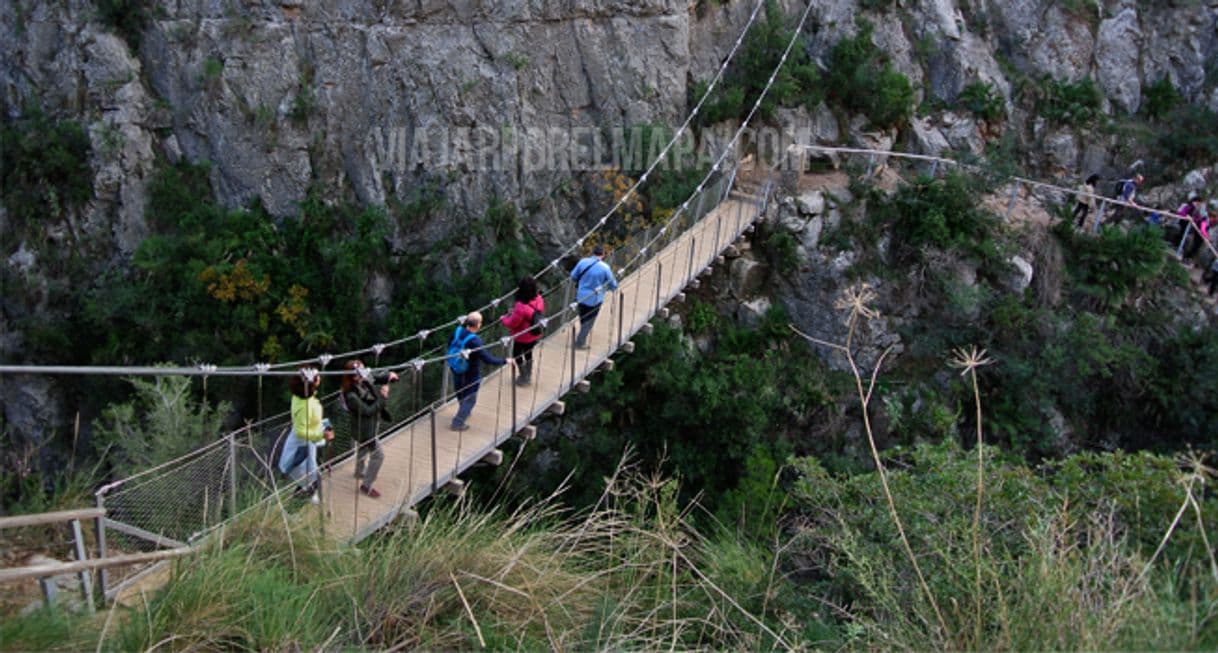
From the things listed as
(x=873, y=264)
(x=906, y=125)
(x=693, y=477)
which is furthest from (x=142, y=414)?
(x=906, y=125)

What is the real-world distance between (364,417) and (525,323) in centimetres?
159

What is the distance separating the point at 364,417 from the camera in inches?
209

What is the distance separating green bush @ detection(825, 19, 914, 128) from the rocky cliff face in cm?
217

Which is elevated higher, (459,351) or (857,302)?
(857,302)

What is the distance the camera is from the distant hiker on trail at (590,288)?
23.7 feet

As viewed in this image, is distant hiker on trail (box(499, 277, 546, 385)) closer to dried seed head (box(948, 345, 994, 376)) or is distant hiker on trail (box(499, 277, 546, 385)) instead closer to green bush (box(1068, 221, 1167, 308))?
dried seed head (box(948, 345, 994, 376))

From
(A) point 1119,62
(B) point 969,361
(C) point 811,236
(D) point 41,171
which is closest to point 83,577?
(B) point 969,361

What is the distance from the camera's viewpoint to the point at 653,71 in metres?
12.1

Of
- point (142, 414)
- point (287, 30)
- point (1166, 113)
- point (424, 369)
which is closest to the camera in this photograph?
point (424, 369)

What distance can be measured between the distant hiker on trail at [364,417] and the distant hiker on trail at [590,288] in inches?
89.5

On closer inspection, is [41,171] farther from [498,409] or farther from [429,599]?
[429,599]

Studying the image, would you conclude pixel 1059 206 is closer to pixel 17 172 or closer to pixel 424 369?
pixel 424 369

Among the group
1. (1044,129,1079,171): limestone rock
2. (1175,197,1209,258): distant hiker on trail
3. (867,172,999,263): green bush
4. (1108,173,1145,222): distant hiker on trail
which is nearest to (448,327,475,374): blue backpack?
(867,172,999,263): green bush

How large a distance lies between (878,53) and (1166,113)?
4673mm
